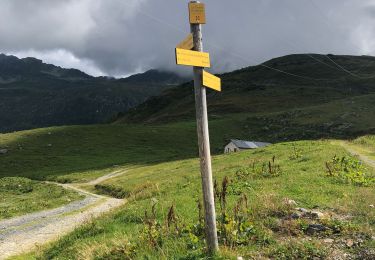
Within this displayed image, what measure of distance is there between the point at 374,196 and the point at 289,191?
3.85 m

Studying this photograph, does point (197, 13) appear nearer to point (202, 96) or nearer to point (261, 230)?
point (202, 96)

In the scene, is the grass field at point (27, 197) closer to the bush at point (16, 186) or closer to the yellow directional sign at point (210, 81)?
the bush at point (16, 186)

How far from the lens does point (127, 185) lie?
49000mm

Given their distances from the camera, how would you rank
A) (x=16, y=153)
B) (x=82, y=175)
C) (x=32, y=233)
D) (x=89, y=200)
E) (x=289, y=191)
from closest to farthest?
(x=289, y=191), (x=32, y=233), (x=89, y=200), (x=82, y=175), (x=16, y=153)

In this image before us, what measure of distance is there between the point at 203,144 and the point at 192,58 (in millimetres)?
2162

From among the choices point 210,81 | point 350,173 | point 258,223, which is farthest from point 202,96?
point 350,173

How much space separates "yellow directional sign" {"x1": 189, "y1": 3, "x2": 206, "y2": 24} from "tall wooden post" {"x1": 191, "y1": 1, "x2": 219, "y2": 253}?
0.17 m

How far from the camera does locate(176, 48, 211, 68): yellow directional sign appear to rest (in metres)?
10.1

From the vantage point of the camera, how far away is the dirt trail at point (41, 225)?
76.5ft

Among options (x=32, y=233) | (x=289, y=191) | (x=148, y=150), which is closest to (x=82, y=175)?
(x=148, y=150)

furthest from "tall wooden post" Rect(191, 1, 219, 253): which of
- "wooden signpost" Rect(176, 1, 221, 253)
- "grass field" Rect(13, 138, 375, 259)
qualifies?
"grass field" Rect(13, 138, 375, 259)

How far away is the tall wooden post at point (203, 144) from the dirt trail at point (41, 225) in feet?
42.6

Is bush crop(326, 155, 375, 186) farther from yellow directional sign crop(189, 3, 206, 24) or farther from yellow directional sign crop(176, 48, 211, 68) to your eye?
yellow directional sign crop(189, 3, 206, 24)

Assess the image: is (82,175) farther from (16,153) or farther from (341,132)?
(341,132)
